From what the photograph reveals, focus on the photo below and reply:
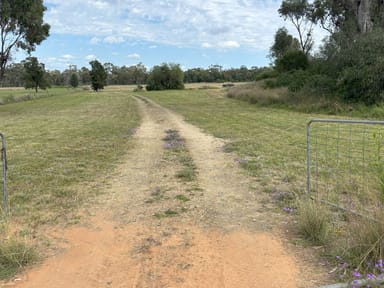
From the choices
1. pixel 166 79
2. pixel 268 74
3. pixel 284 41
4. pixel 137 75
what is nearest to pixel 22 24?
pixel 268 74

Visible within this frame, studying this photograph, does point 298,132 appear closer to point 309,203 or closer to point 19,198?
point 309,203

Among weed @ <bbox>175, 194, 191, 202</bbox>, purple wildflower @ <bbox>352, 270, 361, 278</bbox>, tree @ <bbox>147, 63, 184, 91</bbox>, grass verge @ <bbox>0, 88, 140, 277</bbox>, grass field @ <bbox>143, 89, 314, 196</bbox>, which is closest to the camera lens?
purple wildflower @ <bbox>352, 270, 361, 278</bbox>

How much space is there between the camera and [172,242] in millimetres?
3797

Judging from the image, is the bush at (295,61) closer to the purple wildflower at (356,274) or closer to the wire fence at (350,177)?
the wire fence at (350,177)

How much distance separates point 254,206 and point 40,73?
6398cm

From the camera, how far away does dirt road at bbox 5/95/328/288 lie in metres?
3.12

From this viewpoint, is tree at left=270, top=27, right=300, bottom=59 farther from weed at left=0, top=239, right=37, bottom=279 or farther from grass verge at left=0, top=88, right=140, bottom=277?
weed at left=0, top=239, right=37, bottom=279

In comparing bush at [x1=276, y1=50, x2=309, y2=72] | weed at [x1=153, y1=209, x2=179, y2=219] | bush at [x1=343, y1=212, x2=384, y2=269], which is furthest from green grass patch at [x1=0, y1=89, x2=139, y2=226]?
bush at [x1=276, y1=50, x2=309, y2=72]

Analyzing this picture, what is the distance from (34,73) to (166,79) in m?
30.2

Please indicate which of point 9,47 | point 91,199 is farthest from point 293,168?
point 9,47

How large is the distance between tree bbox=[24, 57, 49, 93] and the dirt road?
60893 mm

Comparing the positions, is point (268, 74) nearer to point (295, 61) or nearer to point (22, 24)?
point (295, 61)

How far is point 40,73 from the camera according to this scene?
200 ft

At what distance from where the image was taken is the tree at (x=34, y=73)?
59500mm
